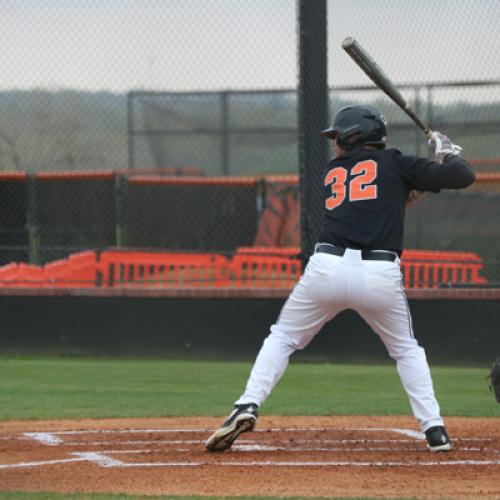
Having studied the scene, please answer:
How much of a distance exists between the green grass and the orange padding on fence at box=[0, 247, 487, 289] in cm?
134

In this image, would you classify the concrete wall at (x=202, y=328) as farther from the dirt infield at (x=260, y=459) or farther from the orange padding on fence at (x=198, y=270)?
the dirt infield at (x=260, y=459)

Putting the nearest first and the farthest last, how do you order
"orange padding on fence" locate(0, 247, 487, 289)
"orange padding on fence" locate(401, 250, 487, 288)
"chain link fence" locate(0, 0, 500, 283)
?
"chain link fence" locate(0, 0, 500, 283) < "orange padding on fence" locate(0, 247, 487, 289) < "orange padding on fence" locate(401, 250, 487, 288)

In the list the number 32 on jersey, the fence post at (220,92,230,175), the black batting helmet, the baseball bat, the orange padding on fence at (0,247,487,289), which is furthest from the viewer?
the fence post at (220,92,230,175)

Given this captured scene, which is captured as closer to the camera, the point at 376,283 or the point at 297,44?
the point at 376,283

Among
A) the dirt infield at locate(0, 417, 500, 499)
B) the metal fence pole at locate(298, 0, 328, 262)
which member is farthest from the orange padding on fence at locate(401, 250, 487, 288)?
the dirt infield at locate(0, 417, 500, 499)

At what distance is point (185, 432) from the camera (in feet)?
23.2

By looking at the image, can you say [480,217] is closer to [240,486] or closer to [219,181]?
[219,181]

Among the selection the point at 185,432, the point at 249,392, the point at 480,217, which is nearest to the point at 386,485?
the point at 249,392

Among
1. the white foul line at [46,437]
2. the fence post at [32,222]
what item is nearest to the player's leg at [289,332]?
the white foul line at [46,437]

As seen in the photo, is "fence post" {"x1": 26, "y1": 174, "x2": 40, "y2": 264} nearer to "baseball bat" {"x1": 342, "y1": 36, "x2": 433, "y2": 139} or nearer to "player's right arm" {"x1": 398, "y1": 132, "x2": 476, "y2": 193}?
"baseball bat" {"x1": 342, "y1": 36, "x2": 433, "y2": 139}

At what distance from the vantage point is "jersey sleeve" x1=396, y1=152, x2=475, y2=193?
5926 mm

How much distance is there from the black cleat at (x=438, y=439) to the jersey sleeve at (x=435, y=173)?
124 centimetres

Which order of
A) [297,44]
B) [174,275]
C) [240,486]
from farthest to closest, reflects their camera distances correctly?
[174,275], [297,44], [240,486]

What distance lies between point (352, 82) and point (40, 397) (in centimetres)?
502
